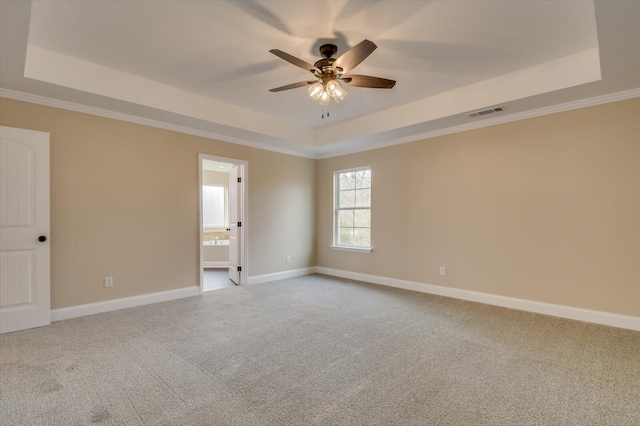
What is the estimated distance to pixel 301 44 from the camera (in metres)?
2.89

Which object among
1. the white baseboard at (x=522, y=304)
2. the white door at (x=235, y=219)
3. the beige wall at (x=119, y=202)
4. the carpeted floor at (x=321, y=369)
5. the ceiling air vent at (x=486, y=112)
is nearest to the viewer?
the carpeted floor at (x=321, y=369)

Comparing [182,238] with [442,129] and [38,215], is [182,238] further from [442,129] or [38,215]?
[442,129]

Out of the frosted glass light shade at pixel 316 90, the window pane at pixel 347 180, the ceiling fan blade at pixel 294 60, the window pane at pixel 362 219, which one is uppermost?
the ceiling fan blade at pixel 294 60

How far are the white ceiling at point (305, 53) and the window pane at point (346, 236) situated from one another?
239cm

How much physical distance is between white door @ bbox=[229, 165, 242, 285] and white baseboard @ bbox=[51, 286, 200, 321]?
37.5 inches

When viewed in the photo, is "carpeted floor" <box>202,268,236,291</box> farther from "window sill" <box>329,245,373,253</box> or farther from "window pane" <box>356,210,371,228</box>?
"window pane" <box>356,210,371,228</box>

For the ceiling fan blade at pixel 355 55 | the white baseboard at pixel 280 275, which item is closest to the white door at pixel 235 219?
the white baseboard at pixel 280 275

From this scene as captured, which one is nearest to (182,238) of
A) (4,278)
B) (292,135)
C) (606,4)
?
(4,278)

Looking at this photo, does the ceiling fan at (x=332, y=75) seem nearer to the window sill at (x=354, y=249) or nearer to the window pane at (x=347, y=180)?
the window pane at (x=347, y=180)

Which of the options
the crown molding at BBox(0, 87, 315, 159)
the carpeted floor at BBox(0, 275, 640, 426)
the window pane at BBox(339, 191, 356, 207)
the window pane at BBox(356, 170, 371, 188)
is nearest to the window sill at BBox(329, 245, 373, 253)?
the window pane at BBox(339, 191, 356, 207)

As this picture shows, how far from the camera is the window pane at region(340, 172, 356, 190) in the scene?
19.7 feet

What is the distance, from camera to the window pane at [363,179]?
227 inches

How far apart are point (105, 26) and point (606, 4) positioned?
3.74m

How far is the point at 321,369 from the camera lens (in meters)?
2.42
